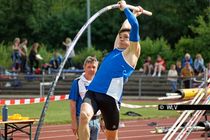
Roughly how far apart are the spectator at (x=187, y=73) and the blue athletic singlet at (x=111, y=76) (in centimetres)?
2153

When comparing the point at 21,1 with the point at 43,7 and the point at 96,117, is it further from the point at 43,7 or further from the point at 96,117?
the point at 96,117

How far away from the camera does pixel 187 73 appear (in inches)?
1230

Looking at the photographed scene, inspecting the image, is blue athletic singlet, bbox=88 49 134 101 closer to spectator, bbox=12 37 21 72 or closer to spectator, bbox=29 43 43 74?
spectator, bbox=12 37 21 72

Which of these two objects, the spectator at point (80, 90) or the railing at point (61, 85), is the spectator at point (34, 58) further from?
the spectator at point (80, 90)

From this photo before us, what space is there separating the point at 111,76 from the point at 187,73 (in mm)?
22531

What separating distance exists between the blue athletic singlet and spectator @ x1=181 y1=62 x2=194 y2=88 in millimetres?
21528

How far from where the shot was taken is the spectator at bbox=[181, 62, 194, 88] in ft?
99.7

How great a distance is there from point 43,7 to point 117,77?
61.3m

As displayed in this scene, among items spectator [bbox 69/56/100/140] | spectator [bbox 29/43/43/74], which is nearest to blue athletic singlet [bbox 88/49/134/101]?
spectator [bbox 69/56/100/140]

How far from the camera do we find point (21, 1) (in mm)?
67000

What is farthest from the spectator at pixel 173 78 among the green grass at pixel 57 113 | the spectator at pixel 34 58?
the green grass at pixel 57 113

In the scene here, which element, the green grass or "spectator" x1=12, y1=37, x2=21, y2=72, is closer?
the green grass

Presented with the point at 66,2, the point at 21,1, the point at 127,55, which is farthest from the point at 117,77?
the point at 66,2

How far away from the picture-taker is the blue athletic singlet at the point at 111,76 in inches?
352
